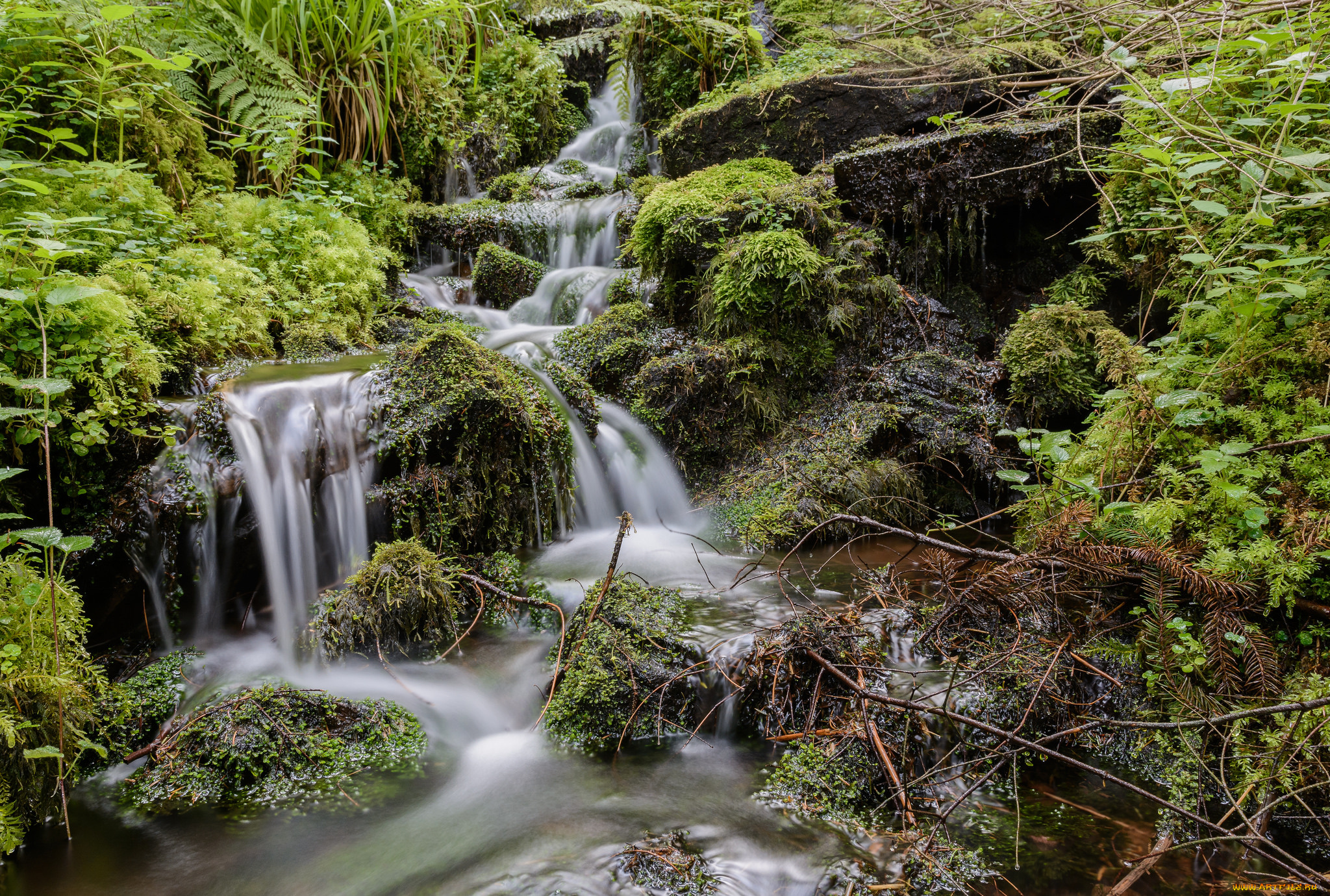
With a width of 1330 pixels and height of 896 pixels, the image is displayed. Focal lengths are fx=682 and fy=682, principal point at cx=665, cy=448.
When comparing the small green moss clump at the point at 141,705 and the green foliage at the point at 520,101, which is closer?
the small green moss clump at the point at 141,705

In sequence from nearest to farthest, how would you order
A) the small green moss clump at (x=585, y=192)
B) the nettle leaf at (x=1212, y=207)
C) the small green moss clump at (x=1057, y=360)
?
1. the nettle leaf at (x=1212, y=207)
2. the small green moss clump at (x=1057, y=360)
3. the small green moss clump at (x=585, y=192)

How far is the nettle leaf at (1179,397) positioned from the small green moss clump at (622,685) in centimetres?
216

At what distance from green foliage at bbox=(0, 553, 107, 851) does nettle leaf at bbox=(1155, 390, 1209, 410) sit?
4100mm

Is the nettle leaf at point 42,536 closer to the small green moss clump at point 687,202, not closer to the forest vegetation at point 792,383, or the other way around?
the forest vegetation at point 792,383

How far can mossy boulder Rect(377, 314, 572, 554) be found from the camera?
4.08 meters

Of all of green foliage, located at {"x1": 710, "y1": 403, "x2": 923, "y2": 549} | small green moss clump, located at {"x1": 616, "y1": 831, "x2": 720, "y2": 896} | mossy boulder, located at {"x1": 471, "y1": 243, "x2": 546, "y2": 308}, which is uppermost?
mossy boulder, located at {"x1": 471, "y1": 243, "x2": 546, "y2": 308}

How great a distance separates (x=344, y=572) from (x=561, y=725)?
6.01 ft

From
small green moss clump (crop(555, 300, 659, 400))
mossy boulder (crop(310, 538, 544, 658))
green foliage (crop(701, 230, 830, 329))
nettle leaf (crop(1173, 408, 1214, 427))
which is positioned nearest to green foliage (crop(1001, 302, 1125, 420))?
green foliage (crop(701, 230, 830, 329))

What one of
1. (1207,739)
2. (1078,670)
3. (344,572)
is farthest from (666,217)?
(1207,739)

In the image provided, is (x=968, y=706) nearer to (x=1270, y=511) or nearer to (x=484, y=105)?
(x=1270, y=511)

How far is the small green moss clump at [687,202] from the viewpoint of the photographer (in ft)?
18.3

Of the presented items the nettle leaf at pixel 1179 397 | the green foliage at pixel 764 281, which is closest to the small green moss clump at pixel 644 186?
the green foliage at pixel 764 281

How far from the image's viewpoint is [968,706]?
262cm

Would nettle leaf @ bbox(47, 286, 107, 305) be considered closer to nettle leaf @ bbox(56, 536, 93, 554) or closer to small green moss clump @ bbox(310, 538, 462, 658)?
nettle leaf @ bbox(56, 536, 93, 554)
